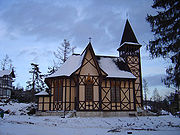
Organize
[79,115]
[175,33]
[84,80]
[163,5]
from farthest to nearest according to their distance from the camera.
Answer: [84,80] < [79,115] < [163,5] < [175,33]

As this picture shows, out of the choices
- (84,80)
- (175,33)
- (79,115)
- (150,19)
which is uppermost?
(150,19)

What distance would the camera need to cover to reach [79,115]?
20609mm

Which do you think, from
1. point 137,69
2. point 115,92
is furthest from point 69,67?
point 137,69

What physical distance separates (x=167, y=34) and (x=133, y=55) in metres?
17.1

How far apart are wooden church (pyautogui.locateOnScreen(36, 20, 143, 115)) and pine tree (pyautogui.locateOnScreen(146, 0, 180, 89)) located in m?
10.8

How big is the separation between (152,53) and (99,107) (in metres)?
11.4

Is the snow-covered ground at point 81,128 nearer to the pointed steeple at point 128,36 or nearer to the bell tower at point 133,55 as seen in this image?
the bell tower at point 133,55

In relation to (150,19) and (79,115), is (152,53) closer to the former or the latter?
(150,19)

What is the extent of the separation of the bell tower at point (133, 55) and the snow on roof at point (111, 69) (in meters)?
2.45

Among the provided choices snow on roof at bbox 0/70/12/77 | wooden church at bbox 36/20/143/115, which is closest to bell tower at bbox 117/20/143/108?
wooden church at bbox 36/20/143/115

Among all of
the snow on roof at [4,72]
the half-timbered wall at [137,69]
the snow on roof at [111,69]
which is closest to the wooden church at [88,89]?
the snow on roof at [111,69]

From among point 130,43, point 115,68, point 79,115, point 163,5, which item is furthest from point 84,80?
point 163,5

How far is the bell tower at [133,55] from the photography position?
27.3m

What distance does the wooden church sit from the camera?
854 inches
